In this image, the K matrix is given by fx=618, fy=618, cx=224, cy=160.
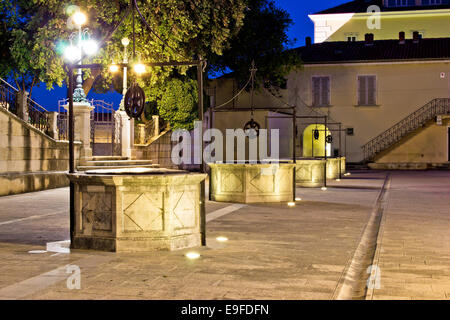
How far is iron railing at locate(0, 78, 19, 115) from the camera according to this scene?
1733 centimetres

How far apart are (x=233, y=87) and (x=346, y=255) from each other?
3118 cm

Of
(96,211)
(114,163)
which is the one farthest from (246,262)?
(114,163)

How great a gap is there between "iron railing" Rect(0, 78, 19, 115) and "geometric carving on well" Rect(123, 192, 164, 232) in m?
10.9

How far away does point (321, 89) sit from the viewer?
126 feet

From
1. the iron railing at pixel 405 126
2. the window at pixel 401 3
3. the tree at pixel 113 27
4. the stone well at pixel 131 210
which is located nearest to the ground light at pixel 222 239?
the stone well at pixel 131 210

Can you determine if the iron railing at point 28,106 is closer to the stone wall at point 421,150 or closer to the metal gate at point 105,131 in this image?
the metal gate at point 105,131

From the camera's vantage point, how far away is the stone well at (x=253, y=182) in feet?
45.8

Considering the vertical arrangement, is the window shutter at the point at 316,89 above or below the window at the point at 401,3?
below

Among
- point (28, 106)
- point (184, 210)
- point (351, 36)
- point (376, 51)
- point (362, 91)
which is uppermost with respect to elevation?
point (351, 36)

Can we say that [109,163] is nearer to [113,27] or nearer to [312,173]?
[113,27]

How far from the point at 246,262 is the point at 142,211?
144 cm

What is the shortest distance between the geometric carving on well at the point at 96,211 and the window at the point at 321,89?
32.0m
